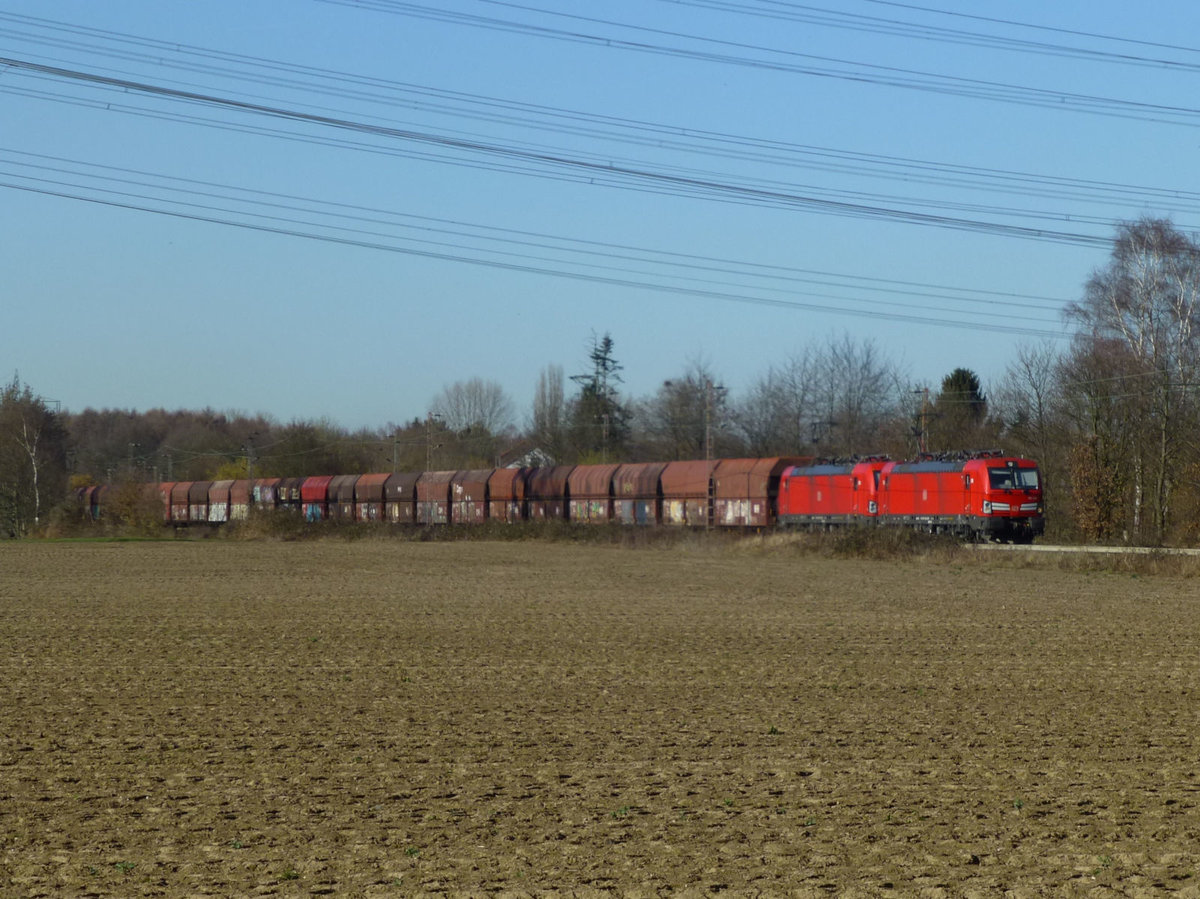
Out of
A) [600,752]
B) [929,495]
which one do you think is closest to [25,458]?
[929,495]

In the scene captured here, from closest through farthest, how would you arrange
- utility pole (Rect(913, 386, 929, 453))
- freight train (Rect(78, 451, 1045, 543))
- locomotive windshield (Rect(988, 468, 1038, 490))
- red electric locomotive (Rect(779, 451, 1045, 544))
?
locomotive windshield (Rect(988, 468, 1038, 490)), red electric locomotive (Rect(779, 451, 1045, 544)), freight train (Rect(78, 451, 1045, 543)), utility pole (Rect(913, 386, 929, 453))

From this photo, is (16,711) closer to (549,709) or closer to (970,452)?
(549,709)

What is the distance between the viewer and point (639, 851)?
9.37m

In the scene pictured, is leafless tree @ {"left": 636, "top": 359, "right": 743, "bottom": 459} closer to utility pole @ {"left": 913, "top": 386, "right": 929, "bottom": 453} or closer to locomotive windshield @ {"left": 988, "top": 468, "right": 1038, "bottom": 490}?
utility pole @ {"left": 913, "top": 386, "right": 929, "bottom": 453}

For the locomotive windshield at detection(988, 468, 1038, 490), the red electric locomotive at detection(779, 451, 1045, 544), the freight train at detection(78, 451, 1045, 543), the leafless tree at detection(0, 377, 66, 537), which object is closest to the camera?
the locomotive windshield at detection(988, 468, 1038, 490)

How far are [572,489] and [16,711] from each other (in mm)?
52453

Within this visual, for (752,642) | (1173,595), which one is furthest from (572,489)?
(752,642)

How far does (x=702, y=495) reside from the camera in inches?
2331

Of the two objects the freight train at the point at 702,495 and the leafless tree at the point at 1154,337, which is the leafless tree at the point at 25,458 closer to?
the freight train at the point at 702,495

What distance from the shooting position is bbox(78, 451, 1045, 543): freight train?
47406 mm

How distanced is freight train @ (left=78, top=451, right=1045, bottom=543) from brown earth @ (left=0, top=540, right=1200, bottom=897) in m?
19.1

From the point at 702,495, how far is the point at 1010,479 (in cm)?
1570

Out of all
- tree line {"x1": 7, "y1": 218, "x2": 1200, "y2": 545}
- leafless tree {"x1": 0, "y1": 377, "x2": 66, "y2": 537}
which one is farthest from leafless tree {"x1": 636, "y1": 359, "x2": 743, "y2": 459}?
leafless tree {"x1": 0, "y1": 377, "x2": 66, "y2": 537}

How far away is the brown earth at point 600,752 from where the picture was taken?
8.96 metres
